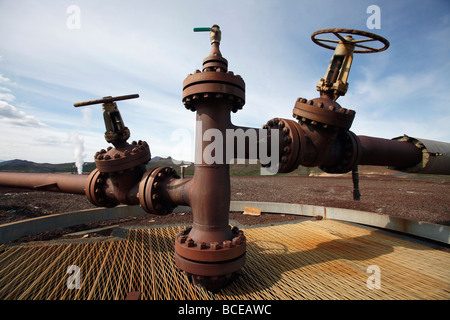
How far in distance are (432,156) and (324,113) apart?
191 centimetres

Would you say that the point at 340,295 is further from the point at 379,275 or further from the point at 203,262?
the point at 203,262

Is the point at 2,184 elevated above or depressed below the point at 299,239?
above

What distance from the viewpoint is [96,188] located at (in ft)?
10.0

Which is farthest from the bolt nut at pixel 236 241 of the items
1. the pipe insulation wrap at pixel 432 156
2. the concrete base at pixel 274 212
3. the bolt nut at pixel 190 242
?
the concrete base at pixel 274 212

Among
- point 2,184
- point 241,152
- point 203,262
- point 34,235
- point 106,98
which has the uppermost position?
point 106,98

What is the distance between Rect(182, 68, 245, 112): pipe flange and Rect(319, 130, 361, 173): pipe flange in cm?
152

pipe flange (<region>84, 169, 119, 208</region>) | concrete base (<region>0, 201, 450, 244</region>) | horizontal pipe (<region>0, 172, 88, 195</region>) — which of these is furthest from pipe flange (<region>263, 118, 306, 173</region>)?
concrete base (<region>0, 201, 450, 244</region>)

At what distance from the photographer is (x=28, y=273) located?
9.07ft

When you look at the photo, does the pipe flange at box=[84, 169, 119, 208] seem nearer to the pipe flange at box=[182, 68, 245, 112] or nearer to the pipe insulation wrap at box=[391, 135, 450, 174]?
the pipe flange at box=[182, 68, 245, 112]

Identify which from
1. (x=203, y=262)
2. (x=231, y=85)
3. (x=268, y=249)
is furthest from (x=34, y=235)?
(x=231, y=85)

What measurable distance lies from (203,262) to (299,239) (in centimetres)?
239

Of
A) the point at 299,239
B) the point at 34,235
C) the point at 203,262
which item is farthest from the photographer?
the point at 34,235

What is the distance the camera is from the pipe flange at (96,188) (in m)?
3.02

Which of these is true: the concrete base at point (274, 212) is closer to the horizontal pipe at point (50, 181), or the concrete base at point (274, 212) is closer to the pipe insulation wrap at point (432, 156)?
the horizontal pipe at point (50, 181)
